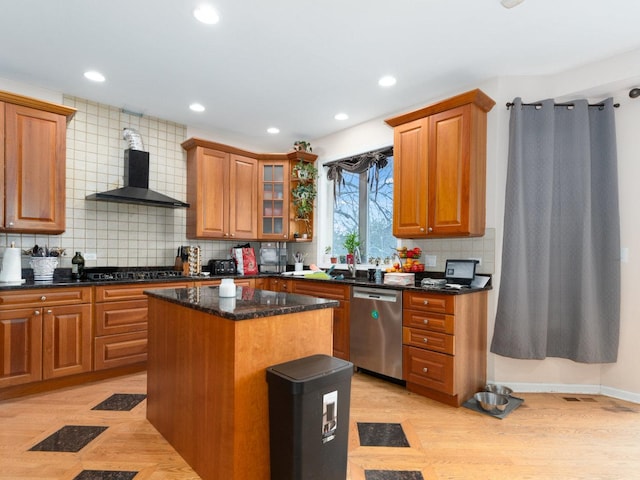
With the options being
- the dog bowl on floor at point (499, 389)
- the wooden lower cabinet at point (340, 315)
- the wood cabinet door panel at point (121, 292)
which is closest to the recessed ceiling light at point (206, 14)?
the wood cabinet door panel at point (121, 292)

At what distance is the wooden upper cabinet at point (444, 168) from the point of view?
2.99 meters

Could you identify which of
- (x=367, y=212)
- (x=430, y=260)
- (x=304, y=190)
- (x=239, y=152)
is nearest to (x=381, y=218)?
(x=367, y=212)

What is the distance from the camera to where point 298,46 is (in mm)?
2705

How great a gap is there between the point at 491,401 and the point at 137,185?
3.86 m

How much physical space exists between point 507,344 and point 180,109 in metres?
4.01

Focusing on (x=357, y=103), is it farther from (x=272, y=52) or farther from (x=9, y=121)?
(x=9, y=121)

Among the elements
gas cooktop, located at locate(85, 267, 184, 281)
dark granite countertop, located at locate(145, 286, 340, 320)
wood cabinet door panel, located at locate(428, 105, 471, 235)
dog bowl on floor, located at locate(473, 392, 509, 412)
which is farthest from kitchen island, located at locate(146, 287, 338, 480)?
gas cooktop, located at locate(85, 267, 184, 281)

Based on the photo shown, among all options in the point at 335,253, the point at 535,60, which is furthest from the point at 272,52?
the point at 335,253

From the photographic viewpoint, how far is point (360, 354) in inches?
131

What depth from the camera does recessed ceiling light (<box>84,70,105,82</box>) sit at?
3110mm

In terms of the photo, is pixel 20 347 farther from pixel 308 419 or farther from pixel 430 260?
pixel 430 260

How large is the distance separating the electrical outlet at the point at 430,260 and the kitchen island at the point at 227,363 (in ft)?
6.20

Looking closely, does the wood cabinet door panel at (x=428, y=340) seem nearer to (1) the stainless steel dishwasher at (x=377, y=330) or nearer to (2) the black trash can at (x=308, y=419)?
(1) the stainless steel dishwasher at (x=377, y=330)

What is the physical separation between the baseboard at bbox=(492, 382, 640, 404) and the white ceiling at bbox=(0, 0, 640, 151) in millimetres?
2666
